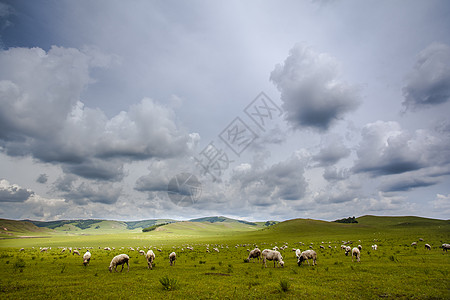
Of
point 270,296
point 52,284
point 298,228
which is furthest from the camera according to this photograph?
point 298,228

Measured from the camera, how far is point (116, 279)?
18.2 metres

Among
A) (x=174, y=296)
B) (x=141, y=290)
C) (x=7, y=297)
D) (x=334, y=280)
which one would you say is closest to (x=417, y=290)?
(x=334, y=280)

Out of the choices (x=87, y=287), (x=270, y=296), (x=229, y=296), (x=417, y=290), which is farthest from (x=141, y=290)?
(x=417, y=290)

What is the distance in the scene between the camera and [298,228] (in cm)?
13788

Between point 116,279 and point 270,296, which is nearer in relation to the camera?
point 270,296

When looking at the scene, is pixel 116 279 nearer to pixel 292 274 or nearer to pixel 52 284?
pixel 52 284

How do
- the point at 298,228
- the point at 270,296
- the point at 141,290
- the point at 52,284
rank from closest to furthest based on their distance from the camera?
the point at 270,296 → the point at 141,290 → the point at 52,284 → the point at 298,228

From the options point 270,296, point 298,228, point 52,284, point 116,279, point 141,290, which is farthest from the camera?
point 298,228

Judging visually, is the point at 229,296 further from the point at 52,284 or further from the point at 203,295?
the point at 52,284

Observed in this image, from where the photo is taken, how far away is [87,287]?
50.2 ft

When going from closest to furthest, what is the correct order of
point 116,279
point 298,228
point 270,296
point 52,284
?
point 270,296, point 52,284, point 116,279, point 298,228

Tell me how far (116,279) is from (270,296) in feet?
43.5

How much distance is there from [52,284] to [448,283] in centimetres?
2813

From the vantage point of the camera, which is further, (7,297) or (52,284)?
(52,284)
